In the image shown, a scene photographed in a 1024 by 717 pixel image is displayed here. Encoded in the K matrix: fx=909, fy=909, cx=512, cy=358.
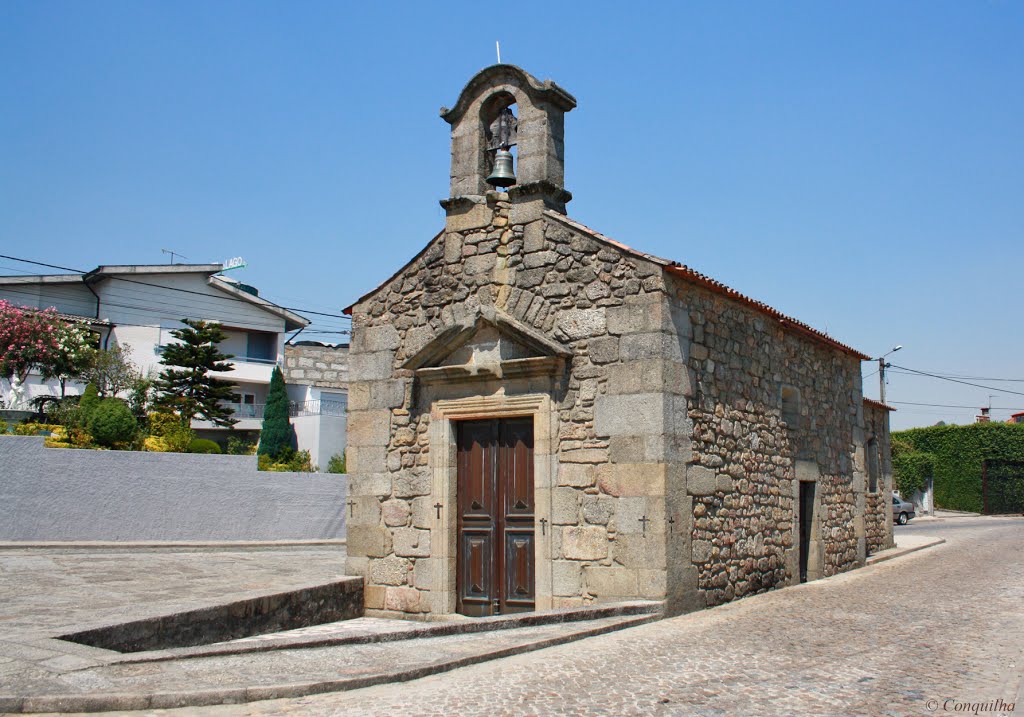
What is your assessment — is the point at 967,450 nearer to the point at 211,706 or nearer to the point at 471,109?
the point at 471,109

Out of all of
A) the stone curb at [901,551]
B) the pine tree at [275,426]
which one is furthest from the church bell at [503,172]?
the pine tree at [275,426]

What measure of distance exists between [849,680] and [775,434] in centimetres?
593

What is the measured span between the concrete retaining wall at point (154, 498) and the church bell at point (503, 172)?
1243 centimetres

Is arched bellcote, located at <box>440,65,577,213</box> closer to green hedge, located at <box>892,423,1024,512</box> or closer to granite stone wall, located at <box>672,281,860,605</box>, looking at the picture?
granite stone wall, located at <box>672,281,860,605</box>

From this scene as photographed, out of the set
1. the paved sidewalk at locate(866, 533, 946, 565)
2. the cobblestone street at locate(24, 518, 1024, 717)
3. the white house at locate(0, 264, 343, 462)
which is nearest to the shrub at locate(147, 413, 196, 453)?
the white house at locate(0, 264, 343, 462)

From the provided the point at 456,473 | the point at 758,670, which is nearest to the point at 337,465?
the point at 456,473

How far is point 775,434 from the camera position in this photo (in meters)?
11.8

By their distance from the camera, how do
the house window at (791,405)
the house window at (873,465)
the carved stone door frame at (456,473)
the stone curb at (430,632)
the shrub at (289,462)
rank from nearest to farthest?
1. the stone curb at (430,632)
2. the carved stone door frame at (456,473)
3. the house window at (791,405)
4. the house window at (873,465)
5. the shrub at (289,462)

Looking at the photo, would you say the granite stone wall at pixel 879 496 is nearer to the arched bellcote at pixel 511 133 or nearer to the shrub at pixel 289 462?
the arched bellcote at pixel 511 133

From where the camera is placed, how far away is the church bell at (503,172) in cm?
1034

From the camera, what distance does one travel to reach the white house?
30469mm

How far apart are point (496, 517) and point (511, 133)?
4415 mm

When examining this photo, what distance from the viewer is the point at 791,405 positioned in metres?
12.6

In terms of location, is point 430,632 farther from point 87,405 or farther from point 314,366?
point 314,366
